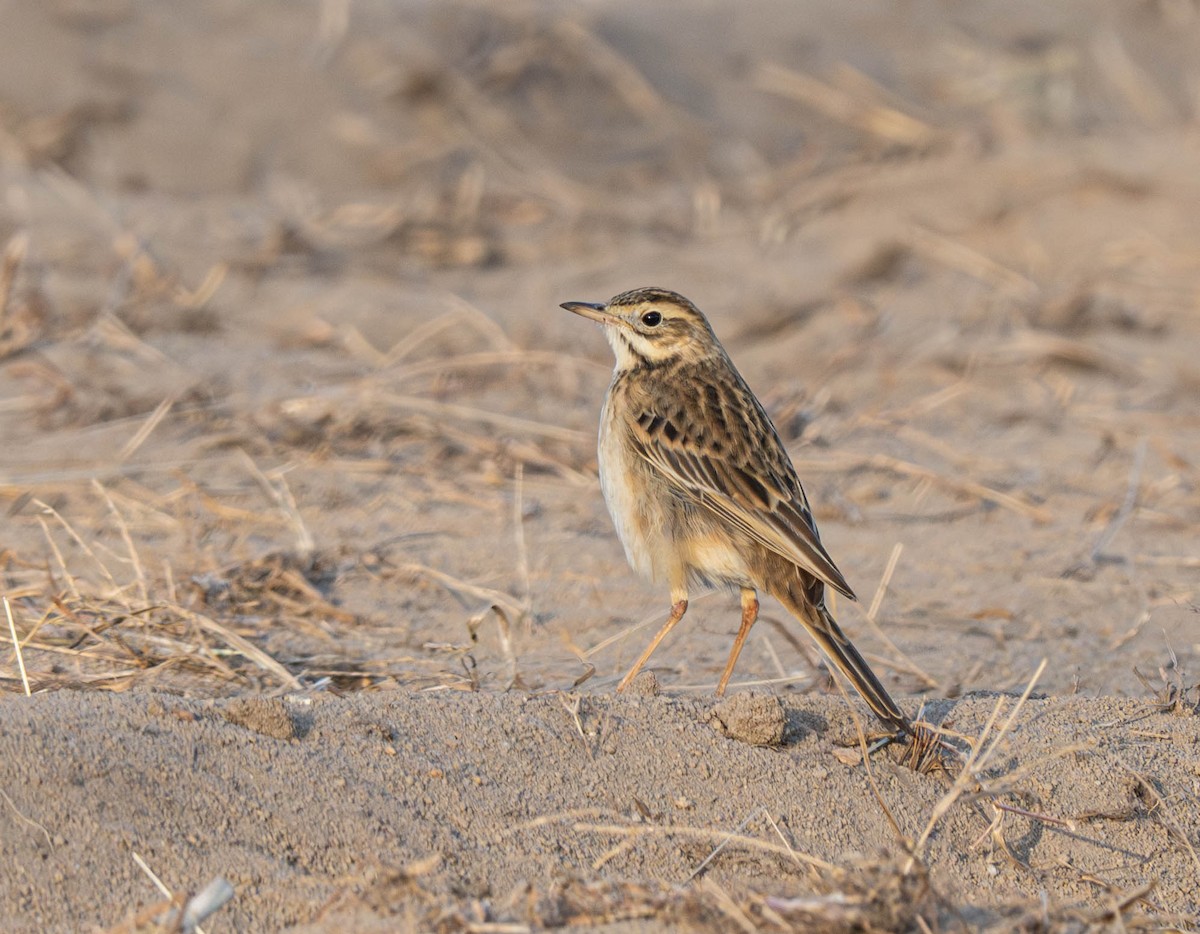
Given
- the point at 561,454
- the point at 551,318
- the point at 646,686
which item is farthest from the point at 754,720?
the point at 551,318

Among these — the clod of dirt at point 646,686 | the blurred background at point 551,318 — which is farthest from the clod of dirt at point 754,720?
the blurred background at point 551,318

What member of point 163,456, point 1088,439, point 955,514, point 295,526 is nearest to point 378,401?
point 163,456

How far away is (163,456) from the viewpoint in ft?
25.6

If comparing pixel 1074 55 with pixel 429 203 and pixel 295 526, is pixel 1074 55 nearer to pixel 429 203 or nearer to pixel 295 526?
pixel 429 203

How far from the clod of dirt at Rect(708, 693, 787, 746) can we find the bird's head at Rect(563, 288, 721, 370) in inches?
71.2

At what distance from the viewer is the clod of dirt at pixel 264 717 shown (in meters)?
4.01

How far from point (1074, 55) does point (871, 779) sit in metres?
13.3

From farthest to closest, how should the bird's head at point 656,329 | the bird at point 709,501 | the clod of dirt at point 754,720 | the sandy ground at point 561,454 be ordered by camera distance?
the bird's head at point 656,329
the bird at point 709,501
the clod of dirt at point 754,720
the sandy ground at point 561,454

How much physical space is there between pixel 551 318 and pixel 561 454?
8.44 ft

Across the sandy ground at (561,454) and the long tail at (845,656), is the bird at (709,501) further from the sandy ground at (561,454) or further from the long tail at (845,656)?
the sandy ground at (561,454)

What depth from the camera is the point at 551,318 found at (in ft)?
34.9

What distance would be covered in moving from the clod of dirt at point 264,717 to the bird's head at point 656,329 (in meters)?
2.27

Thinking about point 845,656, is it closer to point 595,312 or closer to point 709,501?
point 709,501

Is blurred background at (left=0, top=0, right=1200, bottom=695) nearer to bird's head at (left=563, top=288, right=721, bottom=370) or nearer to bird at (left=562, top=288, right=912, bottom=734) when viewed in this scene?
bird at (left=562, top=288, right=912, bottom=734)
